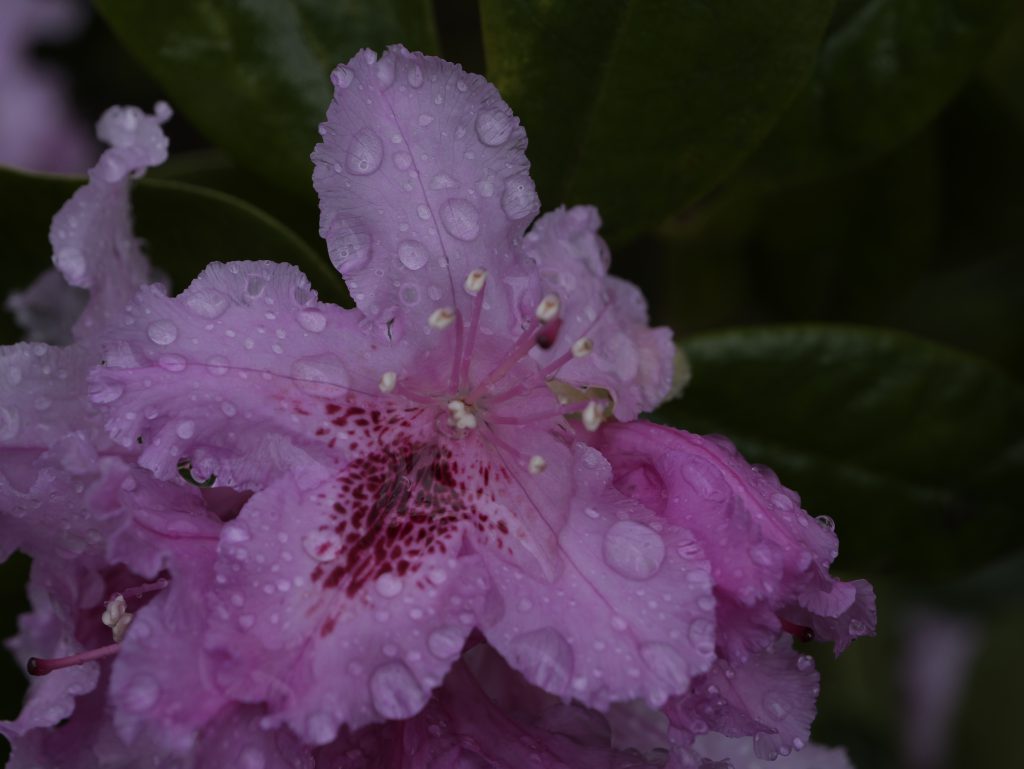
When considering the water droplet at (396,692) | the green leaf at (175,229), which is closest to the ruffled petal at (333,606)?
the water droplet at (396,692)

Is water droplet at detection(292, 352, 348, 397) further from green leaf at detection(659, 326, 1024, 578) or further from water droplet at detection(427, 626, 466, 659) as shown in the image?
green leaf at detection(659, 326, 1024, 578)

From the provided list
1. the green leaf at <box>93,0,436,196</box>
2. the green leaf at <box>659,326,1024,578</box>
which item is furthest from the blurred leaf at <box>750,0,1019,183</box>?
the green leaf at <box>93,0,436,196</box>

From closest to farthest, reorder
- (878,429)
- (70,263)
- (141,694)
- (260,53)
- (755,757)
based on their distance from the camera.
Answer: (141,694)
(70,263)
(755,757)
(260,53)
(878,429)

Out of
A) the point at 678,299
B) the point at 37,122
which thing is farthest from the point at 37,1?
the point at 678,299

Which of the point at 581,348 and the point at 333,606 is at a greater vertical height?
the point at 581,348

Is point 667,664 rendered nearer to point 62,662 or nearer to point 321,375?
point 321,375

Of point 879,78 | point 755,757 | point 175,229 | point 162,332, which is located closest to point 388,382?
point 162,332
